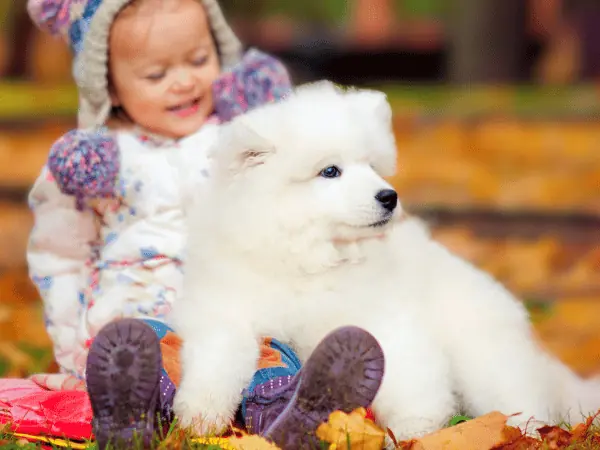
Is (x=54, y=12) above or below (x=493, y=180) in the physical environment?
above

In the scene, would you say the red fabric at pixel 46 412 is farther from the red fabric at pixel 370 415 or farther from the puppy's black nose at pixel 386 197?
the puppy's black nose at pixel 386 197

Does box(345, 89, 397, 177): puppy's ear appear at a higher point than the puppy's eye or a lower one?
higher

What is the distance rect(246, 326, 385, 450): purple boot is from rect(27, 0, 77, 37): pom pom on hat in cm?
185

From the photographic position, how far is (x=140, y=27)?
3.04 m

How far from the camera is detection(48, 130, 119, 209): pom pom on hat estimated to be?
2893 millimetres

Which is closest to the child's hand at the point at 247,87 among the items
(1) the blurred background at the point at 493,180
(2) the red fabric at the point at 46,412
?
(2) the red fabric at the point at 46,412

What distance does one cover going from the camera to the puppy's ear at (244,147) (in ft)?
7.90

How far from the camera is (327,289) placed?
2445 mm

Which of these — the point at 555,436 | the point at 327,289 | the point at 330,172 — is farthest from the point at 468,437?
the point at 330,172

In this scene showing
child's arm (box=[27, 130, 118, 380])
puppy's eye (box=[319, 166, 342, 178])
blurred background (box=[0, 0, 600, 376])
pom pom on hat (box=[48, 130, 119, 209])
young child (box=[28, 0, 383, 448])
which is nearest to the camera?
puppy's eye (box=[319, 166, 342, 178])

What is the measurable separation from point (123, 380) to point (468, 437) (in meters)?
0.97

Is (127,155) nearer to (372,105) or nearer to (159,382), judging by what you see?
(372,105)

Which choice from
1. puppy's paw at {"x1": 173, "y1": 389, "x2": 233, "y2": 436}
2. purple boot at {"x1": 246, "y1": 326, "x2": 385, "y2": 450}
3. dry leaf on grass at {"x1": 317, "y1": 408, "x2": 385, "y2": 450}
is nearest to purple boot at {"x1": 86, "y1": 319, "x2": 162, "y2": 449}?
puppy's paw at {"x1": 173, "y1": 389, "x2": 233, "y2": 436}

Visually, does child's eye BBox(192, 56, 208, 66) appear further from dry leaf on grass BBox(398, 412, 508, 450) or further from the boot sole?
dry leaf on grass BBox(398, 412, 508, 450)
